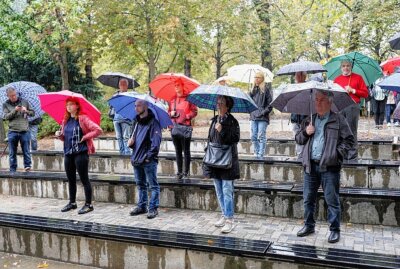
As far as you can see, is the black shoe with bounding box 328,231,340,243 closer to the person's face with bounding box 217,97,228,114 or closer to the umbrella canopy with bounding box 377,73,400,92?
the umbrella canopy with bounding box 377,73,400,92

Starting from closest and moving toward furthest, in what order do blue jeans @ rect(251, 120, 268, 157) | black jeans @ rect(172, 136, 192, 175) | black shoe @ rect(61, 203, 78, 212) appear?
black shoe @ rect(61, 203, 78, 212) < black jeans @ rect(172, 136, 192, 175) < blue jeans @ rect(251, 120, 268, 157)

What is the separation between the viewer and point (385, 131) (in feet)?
45.0

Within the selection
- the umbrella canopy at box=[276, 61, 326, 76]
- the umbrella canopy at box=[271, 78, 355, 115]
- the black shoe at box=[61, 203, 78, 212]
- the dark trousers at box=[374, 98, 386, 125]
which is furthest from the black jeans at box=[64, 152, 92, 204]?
the dark trousers at box=[374, 98, 386, 125]

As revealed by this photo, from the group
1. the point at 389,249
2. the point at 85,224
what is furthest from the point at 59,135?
the point at 389,249

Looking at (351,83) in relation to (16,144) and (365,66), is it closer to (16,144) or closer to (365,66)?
(365,66)

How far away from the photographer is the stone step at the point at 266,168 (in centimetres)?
745

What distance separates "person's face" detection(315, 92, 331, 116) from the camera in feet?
16.0

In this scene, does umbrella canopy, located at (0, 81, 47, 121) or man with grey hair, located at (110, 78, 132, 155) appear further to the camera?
man with grey hair, located at (110, 78, 132, 155)

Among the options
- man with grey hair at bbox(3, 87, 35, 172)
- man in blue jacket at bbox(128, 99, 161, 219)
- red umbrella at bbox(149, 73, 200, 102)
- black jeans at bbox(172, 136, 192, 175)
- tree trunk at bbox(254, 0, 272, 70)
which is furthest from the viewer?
tree trunk at bbox(254, 0, 272, 70)

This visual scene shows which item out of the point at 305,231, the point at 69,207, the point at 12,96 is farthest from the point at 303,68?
the point at 12,96

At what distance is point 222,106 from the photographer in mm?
5492

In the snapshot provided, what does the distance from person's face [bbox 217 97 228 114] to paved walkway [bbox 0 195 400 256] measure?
173 centimetres

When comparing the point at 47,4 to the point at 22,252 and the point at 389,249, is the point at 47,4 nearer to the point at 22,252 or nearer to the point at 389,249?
the point at 22,252

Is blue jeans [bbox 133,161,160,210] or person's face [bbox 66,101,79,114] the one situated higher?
person's face [bbox 66,101,79,114]
